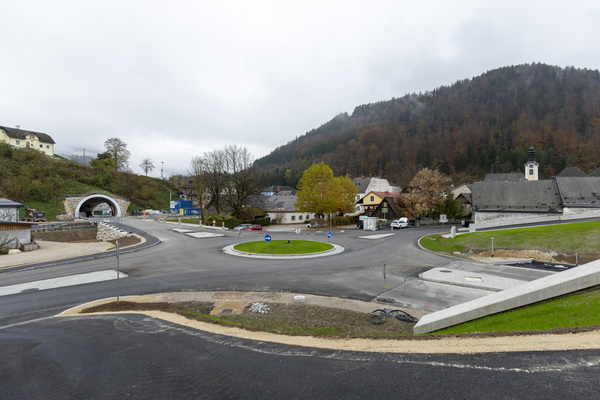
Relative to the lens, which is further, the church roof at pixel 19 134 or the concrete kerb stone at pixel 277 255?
the church roof at pixel 19 134

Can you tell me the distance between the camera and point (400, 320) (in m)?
10.8

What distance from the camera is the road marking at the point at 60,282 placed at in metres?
14.8

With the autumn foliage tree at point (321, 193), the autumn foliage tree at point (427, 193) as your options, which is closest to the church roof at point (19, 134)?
the autumn foliage tree at point (321, 193)

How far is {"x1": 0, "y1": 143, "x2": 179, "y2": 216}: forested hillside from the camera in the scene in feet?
170

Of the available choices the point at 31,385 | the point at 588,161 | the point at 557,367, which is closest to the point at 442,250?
the point at 557,367

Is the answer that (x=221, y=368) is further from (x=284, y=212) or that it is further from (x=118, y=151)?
(x=118, y=151)

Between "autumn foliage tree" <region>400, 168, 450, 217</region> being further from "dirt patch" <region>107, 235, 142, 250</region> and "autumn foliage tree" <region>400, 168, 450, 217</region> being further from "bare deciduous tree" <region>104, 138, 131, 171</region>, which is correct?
"bare deciduous tree" <region>104, 138, 131, 171</region>

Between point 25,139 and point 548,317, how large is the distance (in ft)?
345

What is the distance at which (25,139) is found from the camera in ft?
244

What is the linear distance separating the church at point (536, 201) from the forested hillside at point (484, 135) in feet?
193

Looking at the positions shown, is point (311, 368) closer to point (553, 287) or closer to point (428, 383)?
point (428, 383)

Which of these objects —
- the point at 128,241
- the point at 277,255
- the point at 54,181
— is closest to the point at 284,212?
the point at 128,241

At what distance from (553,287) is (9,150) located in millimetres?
83954

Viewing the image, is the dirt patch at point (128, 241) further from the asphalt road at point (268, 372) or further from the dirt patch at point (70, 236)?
the asphalt road at point (268, 372)
